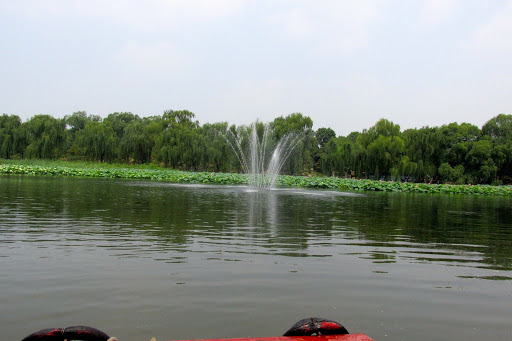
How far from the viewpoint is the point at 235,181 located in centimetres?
3228

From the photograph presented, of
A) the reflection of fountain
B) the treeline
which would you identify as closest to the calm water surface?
the reflection of fountain

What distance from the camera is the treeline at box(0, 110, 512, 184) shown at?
1503 inches

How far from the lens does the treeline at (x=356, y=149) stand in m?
38.2

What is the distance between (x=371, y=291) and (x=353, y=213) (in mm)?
8205

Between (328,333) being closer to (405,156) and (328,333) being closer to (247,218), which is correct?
(247,218)

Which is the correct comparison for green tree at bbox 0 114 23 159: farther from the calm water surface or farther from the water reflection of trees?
the calm water surface

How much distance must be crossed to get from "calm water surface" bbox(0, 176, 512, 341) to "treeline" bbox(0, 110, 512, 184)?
29.7 metres

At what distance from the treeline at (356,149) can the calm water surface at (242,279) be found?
97.5 ft

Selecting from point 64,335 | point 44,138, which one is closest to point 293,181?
point 44,138

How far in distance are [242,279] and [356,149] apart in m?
35.7

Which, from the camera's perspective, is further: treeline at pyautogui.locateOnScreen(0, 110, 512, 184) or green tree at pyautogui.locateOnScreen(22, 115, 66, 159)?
green tree at pyautogui.locateOnScreen(22, 115, 66, 159)

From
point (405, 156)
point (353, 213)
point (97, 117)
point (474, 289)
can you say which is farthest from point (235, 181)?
point (97, 117)

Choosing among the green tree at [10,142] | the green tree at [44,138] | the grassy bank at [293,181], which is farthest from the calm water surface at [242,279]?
the green tree at [10,142]

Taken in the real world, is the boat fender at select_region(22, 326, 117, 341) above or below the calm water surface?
above
